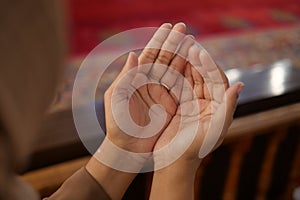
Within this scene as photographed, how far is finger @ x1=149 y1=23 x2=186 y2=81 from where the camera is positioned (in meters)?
0.83

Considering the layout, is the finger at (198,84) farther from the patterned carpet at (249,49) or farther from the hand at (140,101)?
the patterned carpet at (249,49)

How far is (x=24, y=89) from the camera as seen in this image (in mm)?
351

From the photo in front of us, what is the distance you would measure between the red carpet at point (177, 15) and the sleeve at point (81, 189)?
183 cm

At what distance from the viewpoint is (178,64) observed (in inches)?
33.2

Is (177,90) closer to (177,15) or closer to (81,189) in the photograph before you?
(81,189)

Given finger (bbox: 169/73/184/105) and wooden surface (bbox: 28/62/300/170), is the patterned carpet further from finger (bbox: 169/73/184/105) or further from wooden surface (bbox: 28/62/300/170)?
finger (bbox: 169/73/184/105)

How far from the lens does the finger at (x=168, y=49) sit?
32.5 inches

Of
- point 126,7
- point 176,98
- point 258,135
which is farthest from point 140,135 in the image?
point 126,7

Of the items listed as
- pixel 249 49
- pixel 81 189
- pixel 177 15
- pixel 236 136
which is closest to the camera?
pixel 81 189

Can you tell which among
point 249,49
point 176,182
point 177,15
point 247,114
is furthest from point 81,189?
point 177,15

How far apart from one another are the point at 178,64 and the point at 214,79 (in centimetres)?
7

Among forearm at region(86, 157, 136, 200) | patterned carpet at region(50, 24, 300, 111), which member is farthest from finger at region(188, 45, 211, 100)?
patterned carpet at region(50, 24, 300, 111)

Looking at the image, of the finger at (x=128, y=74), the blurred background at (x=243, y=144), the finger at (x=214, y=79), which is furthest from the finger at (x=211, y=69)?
the blurred background at (x=243, y=144)

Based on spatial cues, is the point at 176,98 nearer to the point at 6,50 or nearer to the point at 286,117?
the point at 286,117
